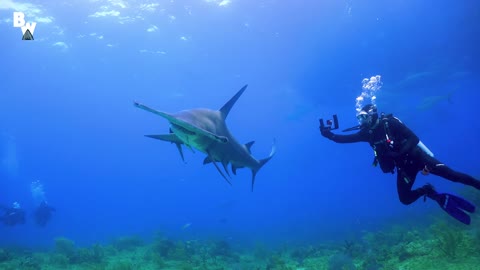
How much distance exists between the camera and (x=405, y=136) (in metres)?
6.73

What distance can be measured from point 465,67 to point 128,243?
1561 inches

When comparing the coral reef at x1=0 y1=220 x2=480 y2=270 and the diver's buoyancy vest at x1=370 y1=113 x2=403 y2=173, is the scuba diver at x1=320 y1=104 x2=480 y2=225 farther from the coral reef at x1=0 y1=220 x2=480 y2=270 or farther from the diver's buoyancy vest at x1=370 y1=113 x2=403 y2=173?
the coral reef at x1=0 y1=220 x2=480 y2=270

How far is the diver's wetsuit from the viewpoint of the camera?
652 centimetres

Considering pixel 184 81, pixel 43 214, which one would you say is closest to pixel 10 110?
pixel 184 81

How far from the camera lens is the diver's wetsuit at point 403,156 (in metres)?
6.52

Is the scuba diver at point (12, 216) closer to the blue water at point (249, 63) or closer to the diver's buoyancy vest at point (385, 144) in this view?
the blue water at point (249, 63)

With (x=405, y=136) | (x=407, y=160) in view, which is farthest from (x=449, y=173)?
(x=405, y=136)

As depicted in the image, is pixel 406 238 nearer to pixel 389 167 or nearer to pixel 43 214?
pixel 389 167

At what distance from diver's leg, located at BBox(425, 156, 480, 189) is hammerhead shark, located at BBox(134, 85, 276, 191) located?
426 cm

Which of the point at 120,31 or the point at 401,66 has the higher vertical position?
the point at 120,31

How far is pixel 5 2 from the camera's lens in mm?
25953

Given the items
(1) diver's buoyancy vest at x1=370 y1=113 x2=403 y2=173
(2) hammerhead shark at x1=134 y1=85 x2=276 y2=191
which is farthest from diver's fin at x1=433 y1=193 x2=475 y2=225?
(2) hammerhead shark at x1=134 y1=85 x2=276 y2=191

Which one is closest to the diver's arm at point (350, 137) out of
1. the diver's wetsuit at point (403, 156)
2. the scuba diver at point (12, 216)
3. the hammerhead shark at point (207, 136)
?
the diver's wetsuit at point (403, 156)

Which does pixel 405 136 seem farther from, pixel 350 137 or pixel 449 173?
pixel 350 137
